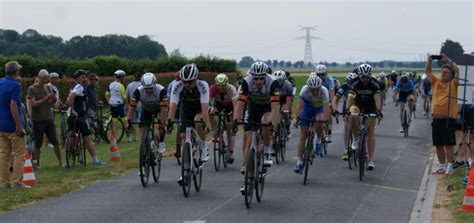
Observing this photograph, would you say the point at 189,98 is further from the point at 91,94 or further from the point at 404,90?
the point at 404,90

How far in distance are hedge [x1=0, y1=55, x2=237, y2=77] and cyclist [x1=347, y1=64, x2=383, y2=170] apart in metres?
20.2

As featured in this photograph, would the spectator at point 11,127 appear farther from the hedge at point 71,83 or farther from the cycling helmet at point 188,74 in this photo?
the hedge at point 71,83

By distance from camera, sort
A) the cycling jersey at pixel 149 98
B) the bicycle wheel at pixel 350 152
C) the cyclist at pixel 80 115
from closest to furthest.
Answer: the cycling jersey at pixel 149 98 → the bicycle wheel at pixel 350 152 → the cyclist at pixel 80 115

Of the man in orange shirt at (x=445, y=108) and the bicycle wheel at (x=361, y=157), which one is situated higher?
the man in orange shirt at (x=445, y=108)

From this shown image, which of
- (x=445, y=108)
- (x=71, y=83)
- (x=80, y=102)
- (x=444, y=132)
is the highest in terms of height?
(x=445, y=108)

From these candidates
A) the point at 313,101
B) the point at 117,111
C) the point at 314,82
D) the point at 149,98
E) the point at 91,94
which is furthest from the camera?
the point at 117,111

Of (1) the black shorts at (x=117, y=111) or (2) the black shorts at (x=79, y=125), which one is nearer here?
(2) the black shorts at (x=79, y=125)

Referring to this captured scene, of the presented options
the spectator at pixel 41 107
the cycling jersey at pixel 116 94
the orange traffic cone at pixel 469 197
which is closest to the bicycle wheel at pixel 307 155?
the orange traffic cone at pixel 469 197

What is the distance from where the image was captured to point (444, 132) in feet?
49.5

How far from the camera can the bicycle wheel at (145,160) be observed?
13.5 meters

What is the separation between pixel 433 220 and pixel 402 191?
9.92 ft

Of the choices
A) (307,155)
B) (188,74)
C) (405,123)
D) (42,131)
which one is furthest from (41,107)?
(405,123)

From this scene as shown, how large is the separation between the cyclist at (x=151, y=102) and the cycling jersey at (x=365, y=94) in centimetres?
356

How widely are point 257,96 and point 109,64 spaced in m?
34.4
